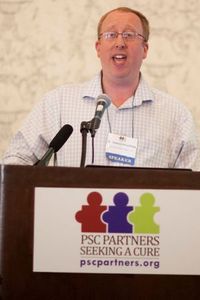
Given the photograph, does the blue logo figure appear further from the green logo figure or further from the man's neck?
the man's neck

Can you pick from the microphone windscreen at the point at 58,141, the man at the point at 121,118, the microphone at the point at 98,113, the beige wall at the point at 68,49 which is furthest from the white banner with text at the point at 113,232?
the beige wall at the point at 68,49

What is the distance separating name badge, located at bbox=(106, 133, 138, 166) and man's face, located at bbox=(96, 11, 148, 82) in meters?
0.31

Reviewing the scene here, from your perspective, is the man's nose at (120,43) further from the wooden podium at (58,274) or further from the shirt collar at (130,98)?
the wooden podium at (58,274)

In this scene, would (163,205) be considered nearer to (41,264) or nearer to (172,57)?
(41,264)

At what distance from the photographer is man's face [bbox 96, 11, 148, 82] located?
251 centimetres

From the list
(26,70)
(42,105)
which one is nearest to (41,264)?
(42,105)

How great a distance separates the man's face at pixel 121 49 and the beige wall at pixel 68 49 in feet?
3.30

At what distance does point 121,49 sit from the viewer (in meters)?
2.50

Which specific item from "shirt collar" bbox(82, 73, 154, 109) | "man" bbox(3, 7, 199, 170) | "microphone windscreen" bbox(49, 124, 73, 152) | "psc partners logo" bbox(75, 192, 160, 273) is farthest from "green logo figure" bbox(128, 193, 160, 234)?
"shirt collar" bbox(82, 73, 154, 109)

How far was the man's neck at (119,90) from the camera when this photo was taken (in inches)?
102

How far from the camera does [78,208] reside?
1.40 meters

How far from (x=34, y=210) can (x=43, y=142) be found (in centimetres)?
106

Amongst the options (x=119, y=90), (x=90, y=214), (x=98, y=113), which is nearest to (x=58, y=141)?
(x=98, y=113)

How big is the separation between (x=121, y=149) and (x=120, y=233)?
1.01m
